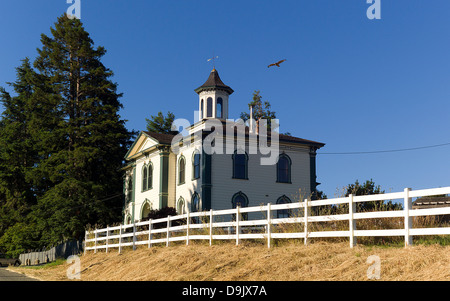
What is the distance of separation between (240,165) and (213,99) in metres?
8.59

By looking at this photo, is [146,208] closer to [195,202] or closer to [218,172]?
[195,202]

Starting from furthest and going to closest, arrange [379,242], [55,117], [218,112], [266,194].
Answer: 1. [55,117]
2. [218,112]
3. [266,194]
4. [379,242]

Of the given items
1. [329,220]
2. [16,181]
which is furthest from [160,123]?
[329,220]

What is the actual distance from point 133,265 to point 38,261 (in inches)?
1085

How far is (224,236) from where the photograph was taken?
693 inches

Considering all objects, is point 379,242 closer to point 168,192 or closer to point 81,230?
point 168,192

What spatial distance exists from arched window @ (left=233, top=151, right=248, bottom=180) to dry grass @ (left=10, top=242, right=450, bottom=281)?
50.9 ft

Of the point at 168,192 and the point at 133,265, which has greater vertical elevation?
the point at 168,192

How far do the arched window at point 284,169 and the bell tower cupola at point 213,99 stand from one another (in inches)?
282

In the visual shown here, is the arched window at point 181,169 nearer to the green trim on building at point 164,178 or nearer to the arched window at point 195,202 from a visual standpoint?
the green trim on building at point 164,178

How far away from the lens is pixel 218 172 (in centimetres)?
3378

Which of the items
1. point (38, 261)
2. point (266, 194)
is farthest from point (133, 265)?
point (38, 261)

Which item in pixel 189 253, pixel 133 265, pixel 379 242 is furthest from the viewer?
pixel 133 265
